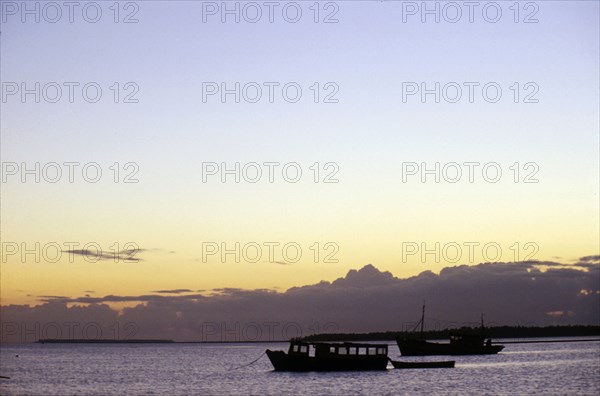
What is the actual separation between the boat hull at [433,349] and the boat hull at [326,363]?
38.4m

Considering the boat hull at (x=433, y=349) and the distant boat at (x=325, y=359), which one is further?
the boat hull at (x=433, y=349)

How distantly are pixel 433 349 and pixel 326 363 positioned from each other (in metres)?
49.8

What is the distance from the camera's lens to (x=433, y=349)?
138500 millimetres

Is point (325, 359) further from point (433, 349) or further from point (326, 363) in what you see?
point (433, 349)

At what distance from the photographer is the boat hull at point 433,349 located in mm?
135875

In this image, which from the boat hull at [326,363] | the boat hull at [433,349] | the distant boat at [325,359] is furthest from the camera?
the boat hull at [433,349]

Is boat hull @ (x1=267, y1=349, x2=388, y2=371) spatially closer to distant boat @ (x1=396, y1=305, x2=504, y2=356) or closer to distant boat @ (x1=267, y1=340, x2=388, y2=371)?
distant boat @ (x1=267, y1=340, x2=388, y2=371)

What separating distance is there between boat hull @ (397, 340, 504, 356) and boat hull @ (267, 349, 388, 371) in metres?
38.4

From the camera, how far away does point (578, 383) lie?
Answer: 278 ft

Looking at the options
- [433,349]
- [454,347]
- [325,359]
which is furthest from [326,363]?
[454,347]

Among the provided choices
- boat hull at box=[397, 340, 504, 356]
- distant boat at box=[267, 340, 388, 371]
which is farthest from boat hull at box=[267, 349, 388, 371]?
boat hull at box=[397, 340, 504, 356]

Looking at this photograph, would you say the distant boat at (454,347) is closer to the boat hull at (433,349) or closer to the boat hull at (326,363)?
the boat hull at (433,349)

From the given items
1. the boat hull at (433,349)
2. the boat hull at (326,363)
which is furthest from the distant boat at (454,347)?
the boat hull at (326,363)

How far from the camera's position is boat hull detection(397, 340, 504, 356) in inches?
5349
